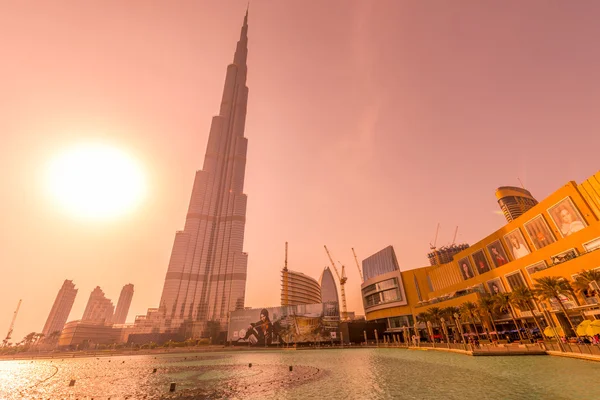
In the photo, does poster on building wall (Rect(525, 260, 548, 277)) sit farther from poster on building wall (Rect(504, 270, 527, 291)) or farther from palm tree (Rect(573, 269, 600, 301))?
palm tree (Rect(573, 269, 600, 301))

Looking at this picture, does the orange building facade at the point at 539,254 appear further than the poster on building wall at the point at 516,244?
No

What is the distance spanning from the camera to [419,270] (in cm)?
11506

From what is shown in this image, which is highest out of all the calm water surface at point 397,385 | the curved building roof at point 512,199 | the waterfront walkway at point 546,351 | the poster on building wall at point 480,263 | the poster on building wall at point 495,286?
the curved building roof at point 512,199

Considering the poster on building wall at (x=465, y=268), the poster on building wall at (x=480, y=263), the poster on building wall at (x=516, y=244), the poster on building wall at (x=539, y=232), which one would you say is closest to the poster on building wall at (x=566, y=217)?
the poster on building wall at (x=539, y=232)

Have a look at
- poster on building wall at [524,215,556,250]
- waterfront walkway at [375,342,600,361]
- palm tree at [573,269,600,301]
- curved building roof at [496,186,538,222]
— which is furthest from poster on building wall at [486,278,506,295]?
curved building roof at [496,186,538,222]

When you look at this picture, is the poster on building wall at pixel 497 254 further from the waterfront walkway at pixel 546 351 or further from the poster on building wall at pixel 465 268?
the waterfront walkway at pixel 546 351

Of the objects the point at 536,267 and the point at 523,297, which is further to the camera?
the point at 536,267

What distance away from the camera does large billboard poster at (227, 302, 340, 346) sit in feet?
361

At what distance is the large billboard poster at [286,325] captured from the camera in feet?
361

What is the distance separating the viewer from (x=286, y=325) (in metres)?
114

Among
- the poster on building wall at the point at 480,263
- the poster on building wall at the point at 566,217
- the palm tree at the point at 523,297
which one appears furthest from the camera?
the poster on building wall at the point at 480,263

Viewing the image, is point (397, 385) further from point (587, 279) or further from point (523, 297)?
point (523, 297)

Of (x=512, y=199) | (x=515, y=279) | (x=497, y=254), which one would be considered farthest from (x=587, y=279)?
(x=512, y=199)

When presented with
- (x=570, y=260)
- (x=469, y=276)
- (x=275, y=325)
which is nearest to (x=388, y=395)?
(x=570, y=260)
